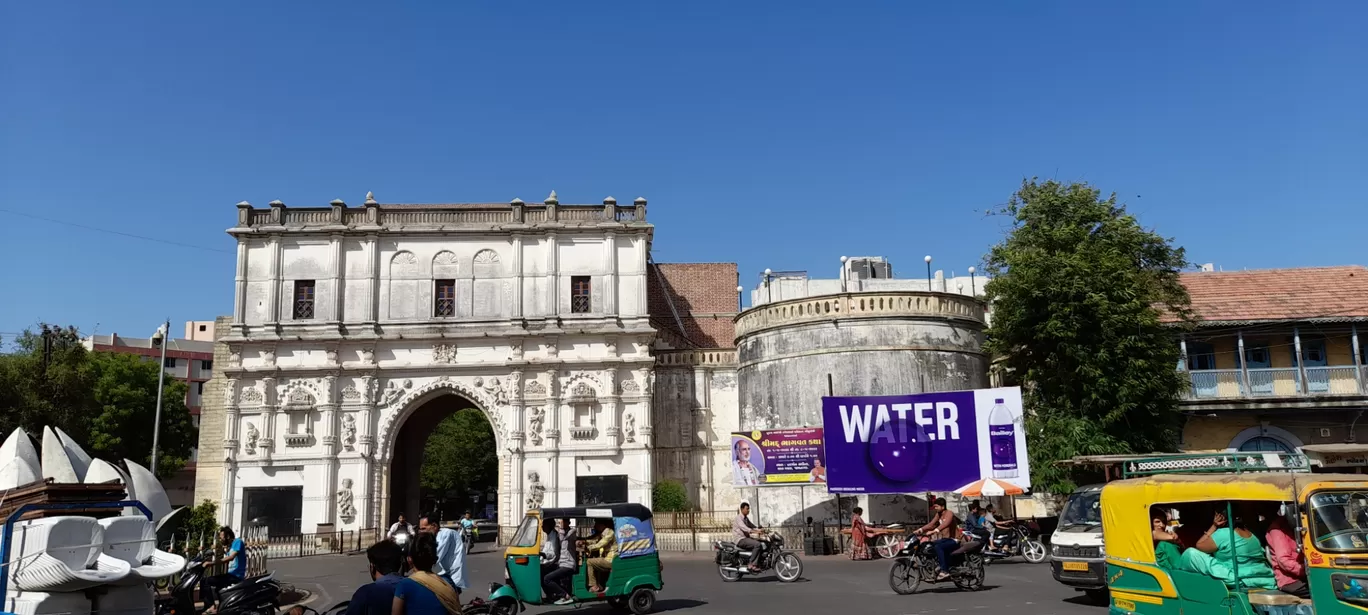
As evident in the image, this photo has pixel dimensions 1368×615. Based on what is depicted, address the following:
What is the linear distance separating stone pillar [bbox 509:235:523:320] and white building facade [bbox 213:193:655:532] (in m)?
0.05

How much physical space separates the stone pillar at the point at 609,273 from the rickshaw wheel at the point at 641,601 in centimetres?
1769

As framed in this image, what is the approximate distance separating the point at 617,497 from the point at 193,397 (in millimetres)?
49572

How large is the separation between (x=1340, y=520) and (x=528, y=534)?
30.5 ft

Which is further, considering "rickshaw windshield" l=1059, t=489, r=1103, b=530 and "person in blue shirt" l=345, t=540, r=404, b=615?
"rickshaw windshield" l=1059, t=489, r=1103, b=530

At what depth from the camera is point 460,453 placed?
48.9 meters

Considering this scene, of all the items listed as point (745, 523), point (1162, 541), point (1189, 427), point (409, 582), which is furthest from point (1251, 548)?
point (1189, 427)

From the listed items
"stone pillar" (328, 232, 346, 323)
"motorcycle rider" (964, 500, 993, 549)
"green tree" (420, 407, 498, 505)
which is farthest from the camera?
"green tree" (420, 407, 498, 505)

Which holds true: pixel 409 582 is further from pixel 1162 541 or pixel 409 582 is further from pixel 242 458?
pixel 242 458

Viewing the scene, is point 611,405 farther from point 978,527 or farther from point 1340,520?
point 1340,520

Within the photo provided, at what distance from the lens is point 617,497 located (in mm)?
29312

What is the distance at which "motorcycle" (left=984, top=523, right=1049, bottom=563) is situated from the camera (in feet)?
63.8

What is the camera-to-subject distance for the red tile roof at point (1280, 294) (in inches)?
1054

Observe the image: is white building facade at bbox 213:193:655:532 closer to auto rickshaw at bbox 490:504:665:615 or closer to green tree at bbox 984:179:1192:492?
green tree at bbox 984:179:1192:492

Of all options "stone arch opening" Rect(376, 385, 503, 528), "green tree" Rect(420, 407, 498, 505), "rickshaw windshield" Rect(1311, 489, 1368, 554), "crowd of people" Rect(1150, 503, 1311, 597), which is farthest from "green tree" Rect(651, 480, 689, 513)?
"rickshaw windshield" Rect(1311, 489, 1368, 554)
